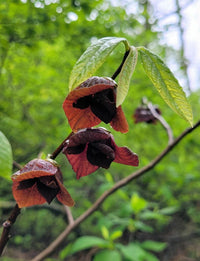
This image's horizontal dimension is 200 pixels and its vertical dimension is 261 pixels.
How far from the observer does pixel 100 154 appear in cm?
68

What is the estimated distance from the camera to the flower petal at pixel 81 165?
2.48 feet

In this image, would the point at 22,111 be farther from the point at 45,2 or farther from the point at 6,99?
the point at 45,2

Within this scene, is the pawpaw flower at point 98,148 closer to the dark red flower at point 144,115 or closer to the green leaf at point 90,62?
the green leaf at point 90,62

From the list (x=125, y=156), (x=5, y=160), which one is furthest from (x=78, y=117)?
(x=5, y=160)

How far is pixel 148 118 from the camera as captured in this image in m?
1.74

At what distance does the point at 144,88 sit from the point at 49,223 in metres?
2.01

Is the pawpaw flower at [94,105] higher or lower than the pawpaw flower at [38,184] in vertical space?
higher

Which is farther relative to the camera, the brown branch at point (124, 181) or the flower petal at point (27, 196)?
the brown branch at point (124, 181)

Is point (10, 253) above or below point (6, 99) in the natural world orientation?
below

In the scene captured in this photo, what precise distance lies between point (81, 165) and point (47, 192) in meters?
0.13

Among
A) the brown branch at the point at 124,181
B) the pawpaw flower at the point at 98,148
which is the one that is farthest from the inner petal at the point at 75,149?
the brown branch at the point at 124,181

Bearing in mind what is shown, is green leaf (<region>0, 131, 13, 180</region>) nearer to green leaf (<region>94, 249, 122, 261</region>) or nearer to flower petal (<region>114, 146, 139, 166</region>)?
flower petal (<region>114, 146, 139, 166</region>)

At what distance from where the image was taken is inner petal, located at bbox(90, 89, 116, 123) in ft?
2.01

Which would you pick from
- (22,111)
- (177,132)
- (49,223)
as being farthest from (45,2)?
(49,223)
